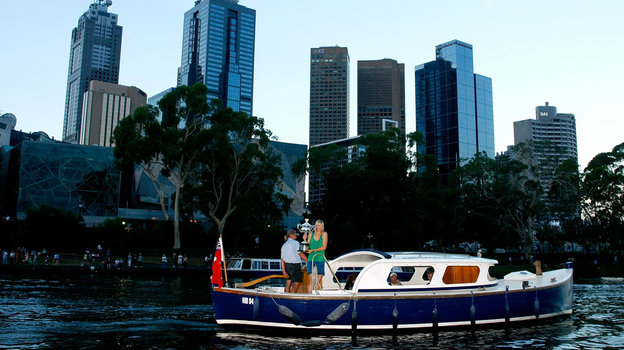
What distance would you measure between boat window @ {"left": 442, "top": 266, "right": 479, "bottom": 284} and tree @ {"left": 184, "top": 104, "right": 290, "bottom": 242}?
41.3 meters

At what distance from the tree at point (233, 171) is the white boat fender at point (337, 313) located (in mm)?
41891

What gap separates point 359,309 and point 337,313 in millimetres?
692

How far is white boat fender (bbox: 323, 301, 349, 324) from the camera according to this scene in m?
14.0

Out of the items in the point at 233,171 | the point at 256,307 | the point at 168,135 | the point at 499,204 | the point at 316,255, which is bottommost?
the point at 256,307

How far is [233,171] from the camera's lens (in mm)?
59219

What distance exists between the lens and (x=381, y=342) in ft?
44.8

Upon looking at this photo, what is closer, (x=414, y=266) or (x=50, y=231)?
(x=414, y=266)

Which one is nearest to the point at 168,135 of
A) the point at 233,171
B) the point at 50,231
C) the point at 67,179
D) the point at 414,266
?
the point at 233,171

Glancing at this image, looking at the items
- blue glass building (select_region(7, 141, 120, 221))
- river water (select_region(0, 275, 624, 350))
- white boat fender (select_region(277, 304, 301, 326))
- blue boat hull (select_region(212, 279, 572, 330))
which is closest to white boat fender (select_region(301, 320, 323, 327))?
blue boat hull (select_region(212, 279, 572, 330))

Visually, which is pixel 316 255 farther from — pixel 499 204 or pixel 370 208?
pixel 499 204

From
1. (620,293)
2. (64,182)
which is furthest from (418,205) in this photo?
(64,182)

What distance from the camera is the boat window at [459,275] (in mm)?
15906

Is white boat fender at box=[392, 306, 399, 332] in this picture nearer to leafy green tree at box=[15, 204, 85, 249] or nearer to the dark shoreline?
the dark shoreline

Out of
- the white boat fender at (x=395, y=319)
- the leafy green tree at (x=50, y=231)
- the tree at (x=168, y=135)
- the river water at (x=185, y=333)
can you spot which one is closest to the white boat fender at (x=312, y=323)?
the river water at (x=185, y=333)
